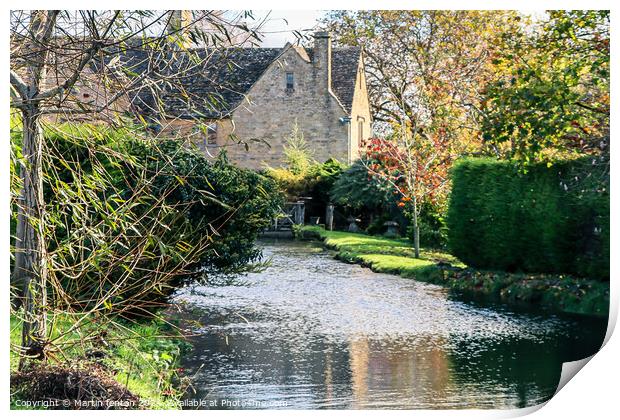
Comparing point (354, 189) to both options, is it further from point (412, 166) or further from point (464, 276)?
point (412, 166)

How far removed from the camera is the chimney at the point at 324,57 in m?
8.90

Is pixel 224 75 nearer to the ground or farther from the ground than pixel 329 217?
farther from the ground

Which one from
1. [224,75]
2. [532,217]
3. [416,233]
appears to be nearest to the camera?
[224,75]

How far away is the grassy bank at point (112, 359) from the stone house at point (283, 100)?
189 centimetres

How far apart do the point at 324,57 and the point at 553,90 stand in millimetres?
2363

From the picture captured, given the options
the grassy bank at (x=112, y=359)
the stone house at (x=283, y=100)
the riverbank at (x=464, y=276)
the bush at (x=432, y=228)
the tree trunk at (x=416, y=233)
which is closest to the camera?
the grassy bank at (x=112, y=359)

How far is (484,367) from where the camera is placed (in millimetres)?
8609

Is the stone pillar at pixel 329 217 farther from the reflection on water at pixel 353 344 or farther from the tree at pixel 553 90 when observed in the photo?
the tree at pixel 553 90

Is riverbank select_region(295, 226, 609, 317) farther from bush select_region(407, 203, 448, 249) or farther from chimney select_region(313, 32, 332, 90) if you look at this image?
chimney select_region(313, 32, 332, 90)

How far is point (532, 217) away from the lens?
11852 mm

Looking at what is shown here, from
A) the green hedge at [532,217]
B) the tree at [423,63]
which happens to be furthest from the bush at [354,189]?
the green hedge at [532,217]

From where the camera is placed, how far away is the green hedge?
10.1 metres

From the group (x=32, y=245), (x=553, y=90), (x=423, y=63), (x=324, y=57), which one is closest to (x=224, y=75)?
(x=324, y=57)
